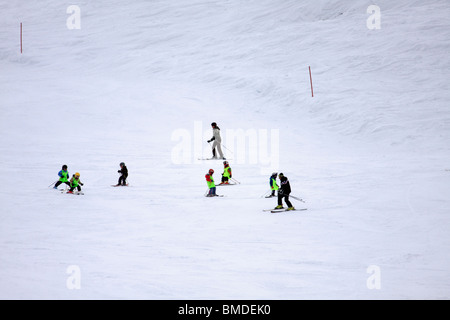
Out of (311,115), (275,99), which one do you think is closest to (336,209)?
(311,115)

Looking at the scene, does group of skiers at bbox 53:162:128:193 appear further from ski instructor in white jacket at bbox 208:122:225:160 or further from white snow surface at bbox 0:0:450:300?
ski instructor in white jacket at bbox 208:122:225:160

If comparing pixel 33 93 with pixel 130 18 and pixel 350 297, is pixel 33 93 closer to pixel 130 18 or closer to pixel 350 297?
pixel 130 18

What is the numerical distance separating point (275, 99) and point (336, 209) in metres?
15.1

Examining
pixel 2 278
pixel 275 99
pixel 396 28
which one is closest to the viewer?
pixel 2 278

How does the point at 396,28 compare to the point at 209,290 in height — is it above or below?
above

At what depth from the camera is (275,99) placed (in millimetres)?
26438

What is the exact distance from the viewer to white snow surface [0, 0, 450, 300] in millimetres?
8109

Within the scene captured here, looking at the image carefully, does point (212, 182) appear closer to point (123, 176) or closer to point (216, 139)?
point (123, 176)

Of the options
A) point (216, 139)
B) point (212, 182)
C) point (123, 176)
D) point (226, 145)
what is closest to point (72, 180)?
point (123, 176)

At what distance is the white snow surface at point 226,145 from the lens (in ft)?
26.6

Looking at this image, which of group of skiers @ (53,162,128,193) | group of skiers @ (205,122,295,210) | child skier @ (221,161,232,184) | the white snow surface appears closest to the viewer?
the white snow surface

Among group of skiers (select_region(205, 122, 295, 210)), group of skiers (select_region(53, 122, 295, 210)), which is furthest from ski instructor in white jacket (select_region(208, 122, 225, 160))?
group of skiers (select_region(53, 122, 295, 210))

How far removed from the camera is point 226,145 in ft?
68.9

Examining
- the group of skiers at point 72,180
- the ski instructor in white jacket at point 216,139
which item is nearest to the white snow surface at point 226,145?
the group of skiers at point 72,180
